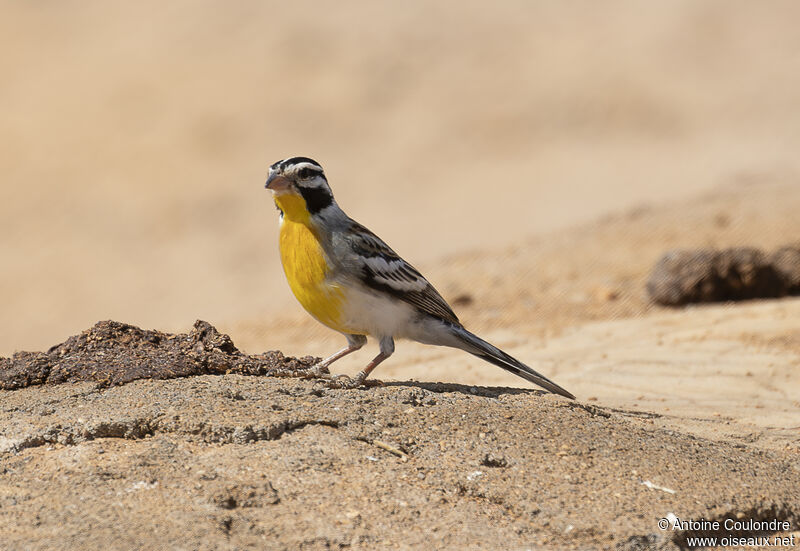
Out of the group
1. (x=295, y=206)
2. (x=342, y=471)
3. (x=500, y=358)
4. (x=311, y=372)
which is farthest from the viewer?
(x=500, y=358)

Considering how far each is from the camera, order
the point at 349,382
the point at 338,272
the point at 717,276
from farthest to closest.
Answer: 1. the point at 717,276
2. the point at 338,272
3. the point at 349,382

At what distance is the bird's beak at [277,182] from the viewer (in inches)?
241

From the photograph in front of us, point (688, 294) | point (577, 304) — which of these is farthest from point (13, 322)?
point (688, 294)

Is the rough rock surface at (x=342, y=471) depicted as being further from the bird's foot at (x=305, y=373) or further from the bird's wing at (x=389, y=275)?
the bird's wing at (x=389, y=275)

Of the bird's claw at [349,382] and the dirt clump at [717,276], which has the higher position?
the dirt clump at [717,276]

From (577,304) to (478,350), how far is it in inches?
246

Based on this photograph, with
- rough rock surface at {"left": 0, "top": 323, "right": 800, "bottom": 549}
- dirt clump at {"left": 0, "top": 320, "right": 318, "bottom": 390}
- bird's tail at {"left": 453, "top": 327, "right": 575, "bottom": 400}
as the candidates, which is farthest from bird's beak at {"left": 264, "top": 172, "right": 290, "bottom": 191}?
bird's tail at {"left": 453, "top": 327, "right": 575, "bottom": 400}

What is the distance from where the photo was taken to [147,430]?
5.18 m

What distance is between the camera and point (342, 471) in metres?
4.82

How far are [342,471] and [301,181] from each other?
2.15 meters

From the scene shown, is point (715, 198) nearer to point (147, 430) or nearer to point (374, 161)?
point (374, 161)

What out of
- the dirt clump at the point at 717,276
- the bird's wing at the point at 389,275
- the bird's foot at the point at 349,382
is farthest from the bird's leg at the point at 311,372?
the dirt clump at the point at 717,276

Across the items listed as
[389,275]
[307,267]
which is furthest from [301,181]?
[389,275]

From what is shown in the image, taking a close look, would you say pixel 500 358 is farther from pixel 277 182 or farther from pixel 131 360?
pixel 131 360
